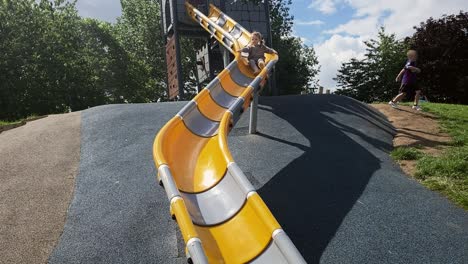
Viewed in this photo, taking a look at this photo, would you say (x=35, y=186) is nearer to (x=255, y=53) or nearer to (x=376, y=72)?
(x=255, y=53)

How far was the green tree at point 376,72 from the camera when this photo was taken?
2809cm

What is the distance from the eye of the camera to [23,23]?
25344mm

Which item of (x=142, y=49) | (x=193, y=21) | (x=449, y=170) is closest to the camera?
(x=449, y=170)

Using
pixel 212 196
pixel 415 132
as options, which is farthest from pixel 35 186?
Answer: pixel 415 132

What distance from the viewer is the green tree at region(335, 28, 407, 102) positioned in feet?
92.2

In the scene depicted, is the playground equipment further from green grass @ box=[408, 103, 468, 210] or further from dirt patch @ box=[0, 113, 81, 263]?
green grass @ box=[408, 103, 468, 210]

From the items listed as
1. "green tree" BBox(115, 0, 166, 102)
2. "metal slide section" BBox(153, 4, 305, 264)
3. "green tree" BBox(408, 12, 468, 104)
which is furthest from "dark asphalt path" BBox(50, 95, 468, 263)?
"green tree" BBox(115, 0, 166, 102)

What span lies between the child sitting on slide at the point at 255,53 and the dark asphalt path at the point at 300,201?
1.76m

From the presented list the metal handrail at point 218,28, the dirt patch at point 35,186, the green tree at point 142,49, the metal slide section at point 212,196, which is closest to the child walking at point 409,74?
the metal handrail at point 218,28

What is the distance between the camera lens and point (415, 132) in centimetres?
933

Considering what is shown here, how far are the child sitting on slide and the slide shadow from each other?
4.96 feet

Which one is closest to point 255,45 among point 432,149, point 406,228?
point 432,149

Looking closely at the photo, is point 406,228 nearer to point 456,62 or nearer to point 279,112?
point 279,112

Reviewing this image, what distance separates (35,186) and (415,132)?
8.55 m
